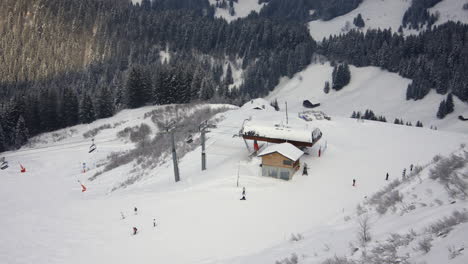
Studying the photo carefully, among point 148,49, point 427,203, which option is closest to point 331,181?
point 427,203

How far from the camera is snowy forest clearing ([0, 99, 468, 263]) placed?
18.0 m

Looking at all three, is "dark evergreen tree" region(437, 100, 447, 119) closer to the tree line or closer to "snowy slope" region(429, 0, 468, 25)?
the tree line

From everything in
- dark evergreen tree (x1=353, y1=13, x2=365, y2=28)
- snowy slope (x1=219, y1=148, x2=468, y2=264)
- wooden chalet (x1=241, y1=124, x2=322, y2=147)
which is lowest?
wooden chalet (x1=241, y1=124, x2=322, y2=147)

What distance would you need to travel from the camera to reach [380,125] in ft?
150

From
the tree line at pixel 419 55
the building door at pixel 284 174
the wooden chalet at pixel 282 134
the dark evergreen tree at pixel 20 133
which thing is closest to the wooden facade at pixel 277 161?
the building door at pixel 284 174

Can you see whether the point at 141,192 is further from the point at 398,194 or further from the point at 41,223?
the point at 398,194

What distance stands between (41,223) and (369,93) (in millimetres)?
95168

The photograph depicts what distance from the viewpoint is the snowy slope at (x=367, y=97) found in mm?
82812

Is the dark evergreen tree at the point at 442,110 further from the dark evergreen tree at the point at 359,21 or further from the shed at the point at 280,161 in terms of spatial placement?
the dark evergreen tree at the point at 359,21

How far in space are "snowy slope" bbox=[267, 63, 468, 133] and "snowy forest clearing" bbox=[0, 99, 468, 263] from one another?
151ft

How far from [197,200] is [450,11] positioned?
522 ft

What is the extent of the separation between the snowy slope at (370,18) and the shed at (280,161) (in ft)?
464

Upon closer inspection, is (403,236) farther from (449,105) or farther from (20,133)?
(449,105)

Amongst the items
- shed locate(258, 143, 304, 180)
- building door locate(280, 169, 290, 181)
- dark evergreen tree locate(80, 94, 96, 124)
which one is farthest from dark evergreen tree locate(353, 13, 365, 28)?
building door locate(280, 169, 290, 181)
